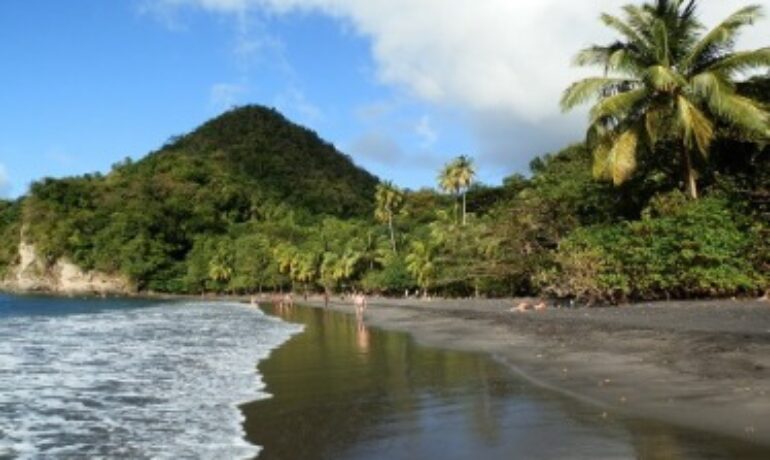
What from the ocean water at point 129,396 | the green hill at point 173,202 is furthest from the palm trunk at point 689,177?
the green hill at point 173,202

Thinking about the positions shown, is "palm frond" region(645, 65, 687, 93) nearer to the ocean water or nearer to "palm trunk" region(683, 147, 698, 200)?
"palm trunk" region(683, 147, 698, 200)

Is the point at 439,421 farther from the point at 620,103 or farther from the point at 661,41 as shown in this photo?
the point at 661,41

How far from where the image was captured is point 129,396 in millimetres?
14453

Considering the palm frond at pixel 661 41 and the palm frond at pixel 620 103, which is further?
the palm frond at pixel 620 103

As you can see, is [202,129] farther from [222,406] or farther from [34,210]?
[222,406]

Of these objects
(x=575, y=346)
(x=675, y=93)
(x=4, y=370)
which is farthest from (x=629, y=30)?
(x=4, y=370)

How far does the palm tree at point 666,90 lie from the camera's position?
2295 cm

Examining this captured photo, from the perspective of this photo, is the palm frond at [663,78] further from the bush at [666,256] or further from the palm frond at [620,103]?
the bush at [666,256]

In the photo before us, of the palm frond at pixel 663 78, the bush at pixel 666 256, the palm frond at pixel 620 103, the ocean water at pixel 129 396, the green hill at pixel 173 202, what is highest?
the green hill at pixel 173 202

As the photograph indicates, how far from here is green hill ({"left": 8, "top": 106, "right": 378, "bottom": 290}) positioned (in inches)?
4722

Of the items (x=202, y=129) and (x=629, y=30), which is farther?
(x=202, y=129)

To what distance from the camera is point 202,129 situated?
171750 millimetres

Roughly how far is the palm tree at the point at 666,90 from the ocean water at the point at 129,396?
523 inches

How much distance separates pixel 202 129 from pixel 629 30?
155975mm
